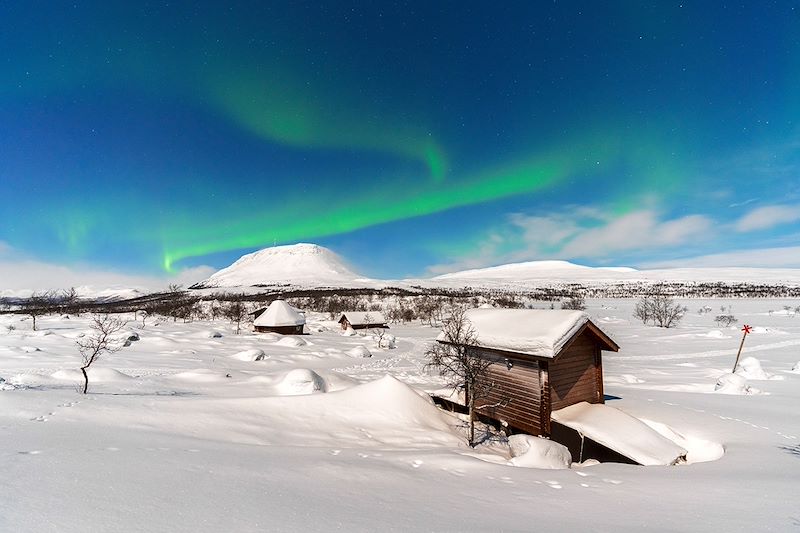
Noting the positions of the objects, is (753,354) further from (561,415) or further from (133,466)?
(133,466)

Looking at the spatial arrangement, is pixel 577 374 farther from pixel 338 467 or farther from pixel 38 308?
pixel 38 308

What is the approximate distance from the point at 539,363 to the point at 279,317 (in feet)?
143

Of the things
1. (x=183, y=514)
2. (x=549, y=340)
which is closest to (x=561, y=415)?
(x=549, y=340)

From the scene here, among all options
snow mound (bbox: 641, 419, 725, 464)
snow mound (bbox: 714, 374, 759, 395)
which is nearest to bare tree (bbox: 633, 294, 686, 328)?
snow mound (bbox: 714, 374, 759, 395)

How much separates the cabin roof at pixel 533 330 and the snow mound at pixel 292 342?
2762 centimetres

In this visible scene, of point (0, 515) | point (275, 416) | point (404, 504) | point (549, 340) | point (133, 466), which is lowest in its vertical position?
point (275, 416)

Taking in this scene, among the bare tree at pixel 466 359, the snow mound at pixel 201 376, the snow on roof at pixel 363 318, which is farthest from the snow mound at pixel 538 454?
the snow on roof at pixel 363 318

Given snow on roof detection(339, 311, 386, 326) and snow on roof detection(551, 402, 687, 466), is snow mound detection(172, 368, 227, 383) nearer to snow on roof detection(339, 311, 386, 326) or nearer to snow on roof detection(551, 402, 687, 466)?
snow on roof detection(551, 402, 687, 466)

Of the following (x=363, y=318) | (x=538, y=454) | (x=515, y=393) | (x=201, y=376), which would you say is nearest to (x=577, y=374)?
(x=515, y=393)

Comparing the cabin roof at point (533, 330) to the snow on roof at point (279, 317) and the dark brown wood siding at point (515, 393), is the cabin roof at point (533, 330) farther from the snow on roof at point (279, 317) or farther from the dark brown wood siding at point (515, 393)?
the snow on roof at point (279, 317)

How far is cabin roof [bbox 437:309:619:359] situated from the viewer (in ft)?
44.3

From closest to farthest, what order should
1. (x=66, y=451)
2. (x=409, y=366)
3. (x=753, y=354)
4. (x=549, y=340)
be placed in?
(x=66, y=451) < (x=549, y=340) < (x=753, y=354) < (x=409, y=366)

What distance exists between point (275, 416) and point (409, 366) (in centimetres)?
2112

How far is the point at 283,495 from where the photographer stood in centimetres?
551
